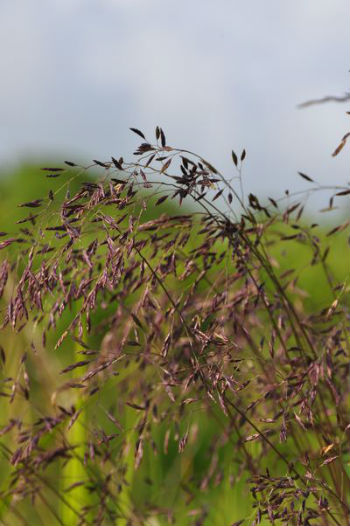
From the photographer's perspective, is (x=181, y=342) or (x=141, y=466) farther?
(x=141, y=466)

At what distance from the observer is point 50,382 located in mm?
2607

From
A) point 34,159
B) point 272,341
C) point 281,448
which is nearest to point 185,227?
point 272,341

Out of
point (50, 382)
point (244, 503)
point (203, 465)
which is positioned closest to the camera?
point (244, 503)

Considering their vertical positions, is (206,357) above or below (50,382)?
above

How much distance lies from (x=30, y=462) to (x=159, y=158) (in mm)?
955

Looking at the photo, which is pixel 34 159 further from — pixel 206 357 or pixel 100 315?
pixel 206 357

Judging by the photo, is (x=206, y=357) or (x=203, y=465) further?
(x=203, y=465)

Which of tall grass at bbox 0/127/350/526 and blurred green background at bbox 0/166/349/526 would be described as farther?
blurred green background at bbox 0/166/349/526

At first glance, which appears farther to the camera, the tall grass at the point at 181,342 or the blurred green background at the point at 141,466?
the blurred green background at the point at 141,466

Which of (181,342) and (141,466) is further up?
(181,342)

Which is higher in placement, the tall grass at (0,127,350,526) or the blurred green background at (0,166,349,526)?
the tall grass at (0,127,350,526)

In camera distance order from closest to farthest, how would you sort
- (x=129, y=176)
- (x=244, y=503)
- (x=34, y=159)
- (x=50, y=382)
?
(x=129, y=176) → (x=244, y=503) → (x=50, y=382) → (x=34, y=159)

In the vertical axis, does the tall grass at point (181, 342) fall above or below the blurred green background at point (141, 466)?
above

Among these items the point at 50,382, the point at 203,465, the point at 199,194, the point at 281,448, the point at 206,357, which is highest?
the point at 199,194
